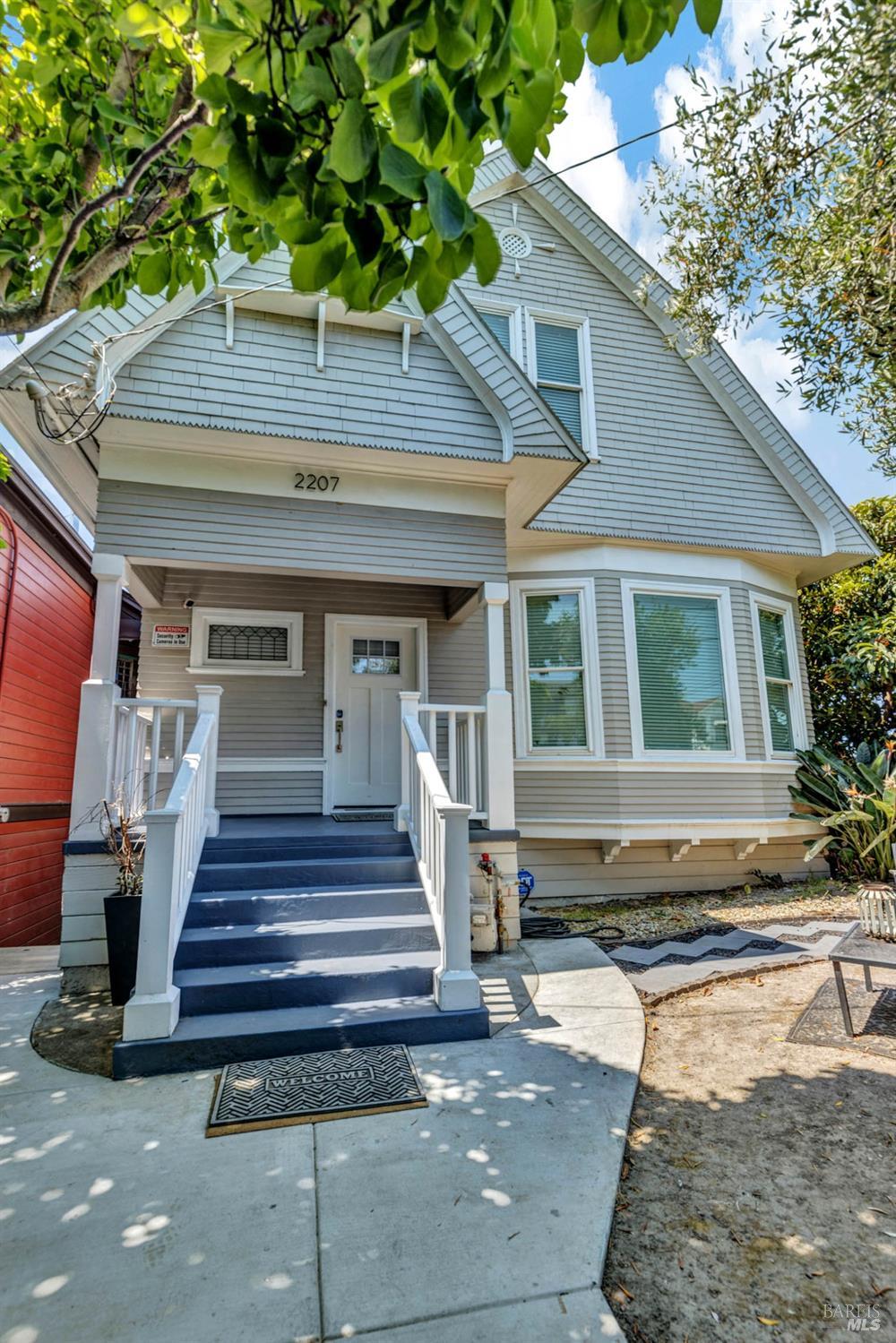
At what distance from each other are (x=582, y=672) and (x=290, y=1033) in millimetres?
5118

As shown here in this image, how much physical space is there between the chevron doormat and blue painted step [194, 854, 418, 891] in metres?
1.43

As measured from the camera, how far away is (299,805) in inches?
276

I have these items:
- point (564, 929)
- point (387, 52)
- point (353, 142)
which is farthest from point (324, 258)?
point (564, 929)

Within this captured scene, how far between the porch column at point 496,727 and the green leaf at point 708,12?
4.42m

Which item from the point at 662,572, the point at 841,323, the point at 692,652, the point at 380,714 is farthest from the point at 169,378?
the point at 692,652

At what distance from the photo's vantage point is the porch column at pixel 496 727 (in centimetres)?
546

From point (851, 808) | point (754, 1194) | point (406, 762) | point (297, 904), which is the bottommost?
point (754, 1194)

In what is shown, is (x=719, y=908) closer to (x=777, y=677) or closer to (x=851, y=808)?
(x=851, y=808)

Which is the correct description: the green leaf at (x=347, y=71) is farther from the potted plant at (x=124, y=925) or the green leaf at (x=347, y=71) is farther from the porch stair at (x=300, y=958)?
the potted plant at (x=124, y=925)

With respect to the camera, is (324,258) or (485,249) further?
(324,258)

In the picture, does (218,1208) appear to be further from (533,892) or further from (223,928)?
(533,892)

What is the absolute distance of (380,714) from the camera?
7.40 metres

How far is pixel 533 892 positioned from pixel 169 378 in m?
5.96

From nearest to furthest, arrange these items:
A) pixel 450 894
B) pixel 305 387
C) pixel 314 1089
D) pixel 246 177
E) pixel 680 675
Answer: pixel 246 177, pixel 314 1089, pixel 450 894, pixel 305 387, pixel 680 675
